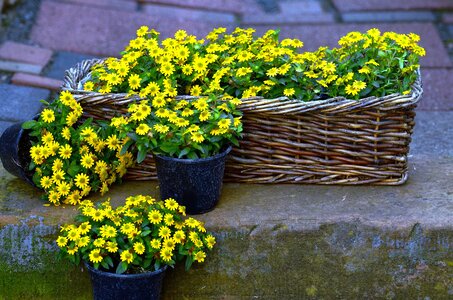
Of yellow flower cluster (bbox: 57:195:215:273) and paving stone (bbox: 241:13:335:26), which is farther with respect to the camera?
paving stone (bbox: 241:13:335:26)

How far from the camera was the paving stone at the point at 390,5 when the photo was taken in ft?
18.5

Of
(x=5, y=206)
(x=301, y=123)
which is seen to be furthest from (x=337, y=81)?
(x=5, y=206)

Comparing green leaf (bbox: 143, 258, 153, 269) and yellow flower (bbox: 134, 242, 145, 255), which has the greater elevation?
yellow flower (bbox: 134, 242, 145, 255)

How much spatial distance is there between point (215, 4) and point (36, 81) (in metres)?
1.52

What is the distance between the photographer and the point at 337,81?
2.97m

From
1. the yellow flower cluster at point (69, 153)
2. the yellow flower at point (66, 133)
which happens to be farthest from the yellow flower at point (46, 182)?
the yellow flower at point (66, 133)

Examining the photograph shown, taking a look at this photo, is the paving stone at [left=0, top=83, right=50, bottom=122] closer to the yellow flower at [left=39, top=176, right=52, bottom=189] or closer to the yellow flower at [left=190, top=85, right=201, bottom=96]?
the yellow flower at [left=39, top=176, right=52, bottom=189]

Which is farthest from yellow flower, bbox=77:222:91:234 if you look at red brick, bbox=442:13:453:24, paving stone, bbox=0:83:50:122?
red brick, bbox=442:13:453:24

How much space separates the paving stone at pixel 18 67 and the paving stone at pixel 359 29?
4.23ft

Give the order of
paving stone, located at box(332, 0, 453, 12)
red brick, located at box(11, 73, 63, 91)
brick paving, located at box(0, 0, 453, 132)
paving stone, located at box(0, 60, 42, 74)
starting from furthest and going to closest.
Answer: paving stone, located at box(332, 0, 453, 12), brick paving, located at box(0, 0, 453, 132), paving stone, located at box(0, 60, 42, 74), red brick, located at box(11, 73, 63, 91)

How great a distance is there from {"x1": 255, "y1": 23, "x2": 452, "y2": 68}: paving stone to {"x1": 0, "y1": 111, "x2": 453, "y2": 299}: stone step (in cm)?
225

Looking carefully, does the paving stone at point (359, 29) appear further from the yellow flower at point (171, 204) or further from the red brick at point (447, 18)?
the yellow flower at point (171, 204)

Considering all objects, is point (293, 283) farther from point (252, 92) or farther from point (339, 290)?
point (252, 92)

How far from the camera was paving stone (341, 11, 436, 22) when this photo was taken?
5.48m
